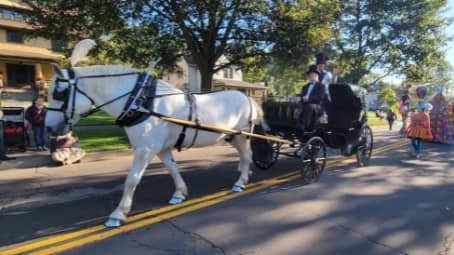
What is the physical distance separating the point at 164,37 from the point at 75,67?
12.3 meters

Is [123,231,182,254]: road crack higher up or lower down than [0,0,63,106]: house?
lower down

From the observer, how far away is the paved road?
11.8 feet

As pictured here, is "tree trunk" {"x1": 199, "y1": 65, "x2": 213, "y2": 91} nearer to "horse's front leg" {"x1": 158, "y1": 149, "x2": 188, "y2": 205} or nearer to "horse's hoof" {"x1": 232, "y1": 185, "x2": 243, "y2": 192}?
"horse's hoof" {"x1": 232, "y1": 185, "x2": 243, "y2": 192}

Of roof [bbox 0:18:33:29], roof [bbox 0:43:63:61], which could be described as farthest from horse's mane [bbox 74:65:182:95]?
roof [bbox 0:18:33:29]

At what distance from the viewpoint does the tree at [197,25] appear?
511 inches

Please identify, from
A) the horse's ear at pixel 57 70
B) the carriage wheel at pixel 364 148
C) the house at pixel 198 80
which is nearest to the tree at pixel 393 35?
the house at pixel 198 80

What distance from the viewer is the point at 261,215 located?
14.7ft

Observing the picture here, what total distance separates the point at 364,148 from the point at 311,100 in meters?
2.78

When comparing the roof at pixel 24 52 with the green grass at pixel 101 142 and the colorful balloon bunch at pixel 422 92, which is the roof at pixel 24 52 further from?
the colorful balloon bunch at pixel 422 92

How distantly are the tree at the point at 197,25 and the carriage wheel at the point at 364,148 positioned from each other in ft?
23.0

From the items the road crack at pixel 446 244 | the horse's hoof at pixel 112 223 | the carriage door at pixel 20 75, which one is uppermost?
A: the carriage door at pixel 20 75

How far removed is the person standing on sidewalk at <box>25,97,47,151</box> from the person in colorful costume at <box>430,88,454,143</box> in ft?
46.3

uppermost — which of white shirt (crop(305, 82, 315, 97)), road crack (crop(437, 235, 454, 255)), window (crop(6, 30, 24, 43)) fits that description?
window (crop(6, 30, 24, 43))

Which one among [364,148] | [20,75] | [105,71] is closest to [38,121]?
[105,71]
